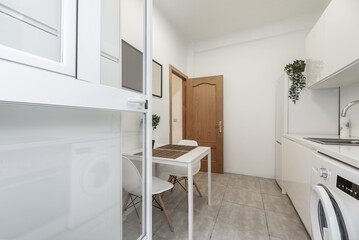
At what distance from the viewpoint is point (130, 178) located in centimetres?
96

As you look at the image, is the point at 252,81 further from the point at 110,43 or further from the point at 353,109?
the point at 110,43

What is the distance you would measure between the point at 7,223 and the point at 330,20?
2.56m

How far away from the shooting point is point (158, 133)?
8.14 ft

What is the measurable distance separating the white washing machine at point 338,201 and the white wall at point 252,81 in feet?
6.95

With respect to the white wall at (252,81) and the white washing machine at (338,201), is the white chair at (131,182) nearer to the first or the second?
the white washing machine at (338,201)

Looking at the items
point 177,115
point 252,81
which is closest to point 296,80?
point 252,81

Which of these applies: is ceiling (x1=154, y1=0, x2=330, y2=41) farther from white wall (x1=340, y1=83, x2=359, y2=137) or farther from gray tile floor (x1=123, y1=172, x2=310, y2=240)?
gray tile floor (x1=123, y1=172, x2=310, y2=240)

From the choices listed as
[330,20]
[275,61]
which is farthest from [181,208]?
[275,61]

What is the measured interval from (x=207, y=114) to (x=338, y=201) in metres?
2.58

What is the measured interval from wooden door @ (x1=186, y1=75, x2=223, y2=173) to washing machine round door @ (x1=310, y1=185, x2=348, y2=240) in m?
2.12

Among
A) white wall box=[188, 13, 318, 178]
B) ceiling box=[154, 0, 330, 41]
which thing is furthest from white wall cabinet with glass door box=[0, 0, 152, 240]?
white wall box=[188, 13, 318, 178]

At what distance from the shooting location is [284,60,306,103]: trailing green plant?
2137 mm

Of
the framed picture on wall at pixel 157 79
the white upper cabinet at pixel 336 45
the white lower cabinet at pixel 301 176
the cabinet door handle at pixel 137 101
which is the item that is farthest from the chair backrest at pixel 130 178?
the white upper cabinet at pixel 336 45

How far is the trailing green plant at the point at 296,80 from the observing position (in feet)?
7.01
